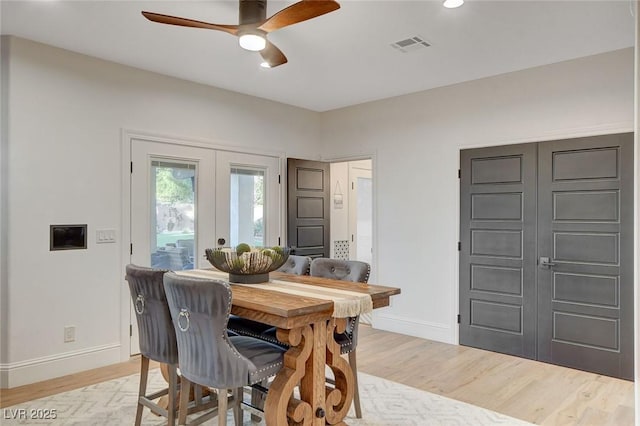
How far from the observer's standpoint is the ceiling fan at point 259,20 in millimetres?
2219

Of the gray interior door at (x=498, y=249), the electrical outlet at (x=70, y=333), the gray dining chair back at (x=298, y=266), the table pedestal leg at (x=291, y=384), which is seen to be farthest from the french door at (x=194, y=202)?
the table pedestal leg at (x=291, y=384)

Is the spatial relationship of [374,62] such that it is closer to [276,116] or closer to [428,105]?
[428,105]

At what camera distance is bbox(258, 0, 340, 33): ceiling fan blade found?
215 centimetres

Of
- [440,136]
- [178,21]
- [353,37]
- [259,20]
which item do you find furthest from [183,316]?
[440,136]

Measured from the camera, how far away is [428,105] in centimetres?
471

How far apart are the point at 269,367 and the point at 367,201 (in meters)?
5.14

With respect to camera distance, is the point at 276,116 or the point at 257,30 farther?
the point at 276,116

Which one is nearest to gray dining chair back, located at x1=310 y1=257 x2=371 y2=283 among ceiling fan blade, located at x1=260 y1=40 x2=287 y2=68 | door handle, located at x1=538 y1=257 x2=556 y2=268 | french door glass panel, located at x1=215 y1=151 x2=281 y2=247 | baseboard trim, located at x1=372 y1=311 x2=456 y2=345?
ceiling fan blade, located at x1=260 y1=40 x2=287 y2=68

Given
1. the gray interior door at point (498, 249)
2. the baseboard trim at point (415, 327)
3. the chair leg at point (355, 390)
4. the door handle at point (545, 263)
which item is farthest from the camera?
the baseboard trim at point (415, 327)

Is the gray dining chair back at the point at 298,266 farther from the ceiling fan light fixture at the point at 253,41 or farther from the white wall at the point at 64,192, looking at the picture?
the white wall at the point at 64,192

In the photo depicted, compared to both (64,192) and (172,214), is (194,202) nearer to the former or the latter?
(172,214)

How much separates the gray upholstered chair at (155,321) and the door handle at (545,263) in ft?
10.6

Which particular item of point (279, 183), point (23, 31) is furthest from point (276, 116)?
point (23, 31)

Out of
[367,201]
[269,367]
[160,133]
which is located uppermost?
[160,133]
